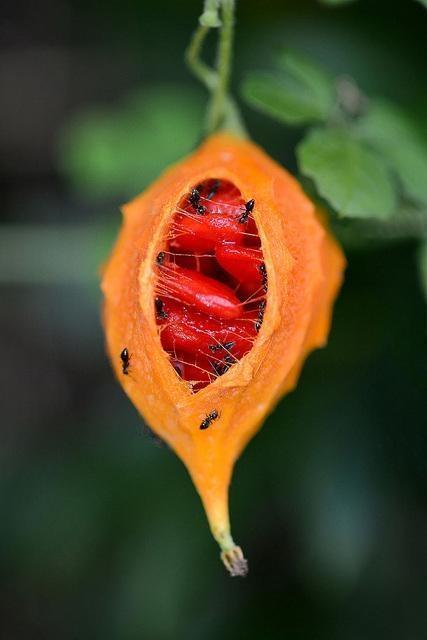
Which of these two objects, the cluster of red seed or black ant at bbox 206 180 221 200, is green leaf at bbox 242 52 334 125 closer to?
black ant at bbox 206 180 221 200

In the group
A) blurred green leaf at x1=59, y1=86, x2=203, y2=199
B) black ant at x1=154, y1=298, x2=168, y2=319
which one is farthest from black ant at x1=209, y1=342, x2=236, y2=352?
blurred green leaf at x1=59, y1=86, x2=203, y2=199

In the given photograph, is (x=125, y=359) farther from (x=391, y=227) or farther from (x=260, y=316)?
(x=391, y=227)

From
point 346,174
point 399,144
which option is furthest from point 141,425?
point 346,174

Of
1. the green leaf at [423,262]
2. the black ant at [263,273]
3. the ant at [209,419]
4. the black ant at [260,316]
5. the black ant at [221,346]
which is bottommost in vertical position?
the green leaf at [423,262]

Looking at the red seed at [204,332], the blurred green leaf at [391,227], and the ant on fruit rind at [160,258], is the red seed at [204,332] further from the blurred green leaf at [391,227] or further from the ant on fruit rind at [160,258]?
the blurred green leaf at [391,227]

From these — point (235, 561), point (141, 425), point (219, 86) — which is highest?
point (219, 86)

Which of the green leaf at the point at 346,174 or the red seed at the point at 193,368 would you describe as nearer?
the red seed at the point at 193,368

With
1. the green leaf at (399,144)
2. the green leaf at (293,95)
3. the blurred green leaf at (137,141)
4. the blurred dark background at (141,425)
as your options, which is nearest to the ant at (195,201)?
the green leaf at (293,95)
